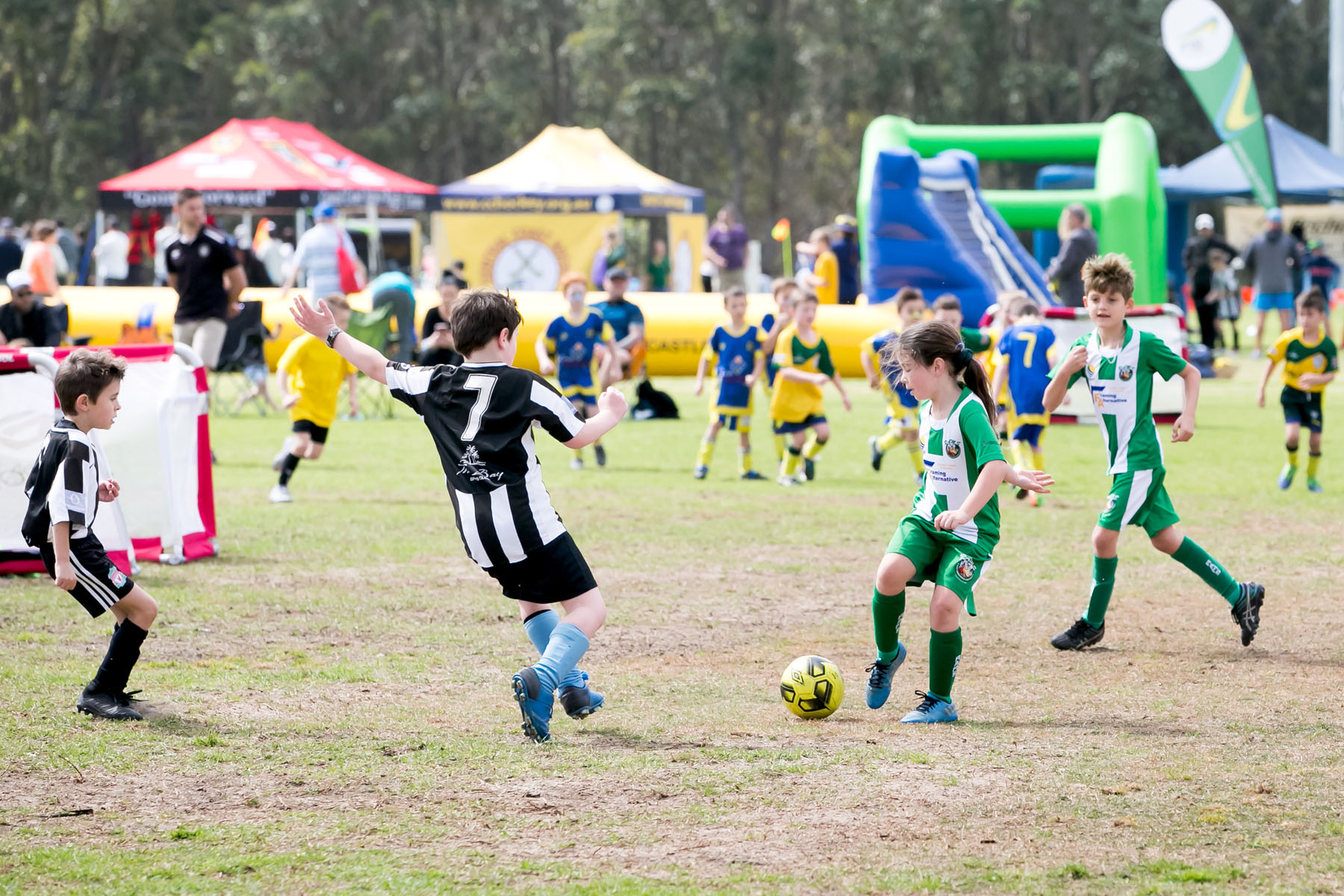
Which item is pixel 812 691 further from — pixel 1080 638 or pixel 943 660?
pixel 1080 638

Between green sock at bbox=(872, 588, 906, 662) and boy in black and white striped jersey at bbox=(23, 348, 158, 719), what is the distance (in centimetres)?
262

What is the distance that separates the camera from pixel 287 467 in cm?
1172

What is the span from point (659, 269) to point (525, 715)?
88.2 feet

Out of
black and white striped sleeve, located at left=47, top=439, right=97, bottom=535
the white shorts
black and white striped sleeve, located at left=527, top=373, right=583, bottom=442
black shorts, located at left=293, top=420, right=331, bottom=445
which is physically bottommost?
black shorts, located at left=293, top=420, right=331, bottom=445

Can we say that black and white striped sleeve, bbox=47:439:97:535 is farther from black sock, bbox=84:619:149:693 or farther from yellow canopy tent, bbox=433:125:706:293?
yellow canopy tent, bbox=433:125:706:293

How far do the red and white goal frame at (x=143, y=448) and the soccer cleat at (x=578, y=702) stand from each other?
3451 millimetres

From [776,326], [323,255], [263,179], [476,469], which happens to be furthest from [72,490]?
[263,179]

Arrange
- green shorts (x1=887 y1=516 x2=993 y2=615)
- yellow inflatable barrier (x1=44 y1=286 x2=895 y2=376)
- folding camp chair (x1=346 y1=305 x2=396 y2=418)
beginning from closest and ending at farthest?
green shorts (x1=887 y1=516 x2=993 y2=615) → folding camp chair (x1=346 y1=305 x2=396 y2=418) → yellow inflatable barrier (x1=44 y1=286 x2=895 y2=376)

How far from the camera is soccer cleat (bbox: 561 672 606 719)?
5559mm

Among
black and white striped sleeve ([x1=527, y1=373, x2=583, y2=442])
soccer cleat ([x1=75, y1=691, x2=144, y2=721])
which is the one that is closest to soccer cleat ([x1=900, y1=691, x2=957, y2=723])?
black and white striped sleeve ([x1=527, y1=373, x2=583, y2=442])

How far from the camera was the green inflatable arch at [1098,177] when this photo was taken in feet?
73.6

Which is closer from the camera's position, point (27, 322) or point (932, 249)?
point (27, 322)

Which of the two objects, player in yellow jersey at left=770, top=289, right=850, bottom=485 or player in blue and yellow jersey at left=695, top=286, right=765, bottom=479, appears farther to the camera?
player in blue and yellow jersey at left=695, top=286, right=765, bottom=479

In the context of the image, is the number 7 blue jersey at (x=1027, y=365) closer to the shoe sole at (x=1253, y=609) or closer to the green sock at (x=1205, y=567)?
the green sock at (x=1205, y=567)
